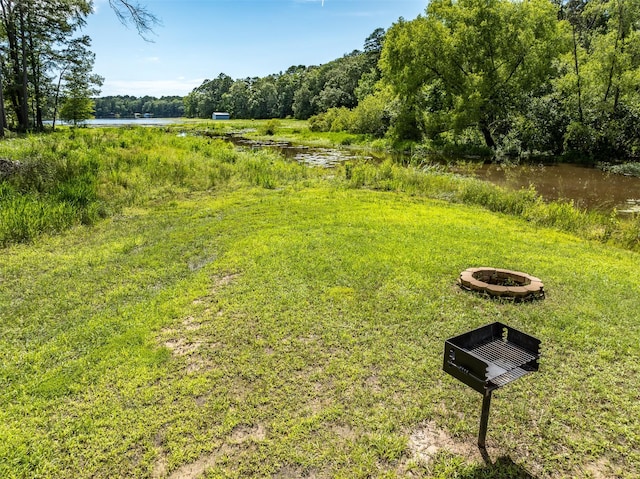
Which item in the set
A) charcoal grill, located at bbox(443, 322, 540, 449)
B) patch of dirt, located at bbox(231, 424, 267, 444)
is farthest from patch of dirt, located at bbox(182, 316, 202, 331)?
A: charcoal grill, located at bbox(443, 322, 540, 449)

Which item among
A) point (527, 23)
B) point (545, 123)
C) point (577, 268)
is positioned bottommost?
point (577, 268)

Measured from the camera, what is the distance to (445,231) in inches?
307

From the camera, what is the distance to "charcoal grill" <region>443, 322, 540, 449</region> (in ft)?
8.01

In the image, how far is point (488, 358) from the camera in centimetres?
281

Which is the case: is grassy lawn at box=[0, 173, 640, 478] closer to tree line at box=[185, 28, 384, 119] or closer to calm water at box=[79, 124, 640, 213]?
calm water at box=[79, 124, 640, 213]

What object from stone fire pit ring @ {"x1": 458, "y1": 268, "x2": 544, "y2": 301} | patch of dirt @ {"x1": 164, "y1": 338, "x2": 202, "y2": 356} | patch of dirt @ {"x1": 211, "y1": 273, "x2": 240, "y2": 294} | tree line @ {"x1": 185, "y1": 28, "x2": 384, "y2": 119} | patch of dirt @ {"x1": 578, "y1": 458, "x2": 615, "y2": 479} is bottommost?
patch of dirt @ {"x1": 578, "y1": 458, "x2": 615, "y2": 479}

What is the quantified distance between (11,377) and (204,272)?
2.71 m

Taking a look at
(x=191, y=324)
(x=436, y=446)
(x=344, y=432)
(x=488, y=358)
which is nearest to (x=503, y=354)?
(x=488, y=358)

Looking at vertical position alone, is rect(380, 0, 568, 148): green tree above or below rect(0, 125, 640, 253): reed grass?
above

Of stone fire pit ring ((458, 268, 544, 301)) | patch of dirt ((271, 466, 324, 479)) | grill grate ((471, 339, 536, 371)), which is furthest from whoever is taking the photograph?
stone fire pit ring ((458, 268, 544, 301))

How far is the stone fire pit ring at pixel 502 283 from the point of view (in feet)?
16.3

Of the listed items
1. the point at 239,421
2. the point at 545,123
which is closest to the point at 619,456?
the point at 239,421

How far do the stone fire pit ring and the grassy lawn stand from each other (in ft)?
0.64

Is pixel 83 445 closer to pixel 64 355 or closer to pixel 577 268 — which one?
pixel 64 355
